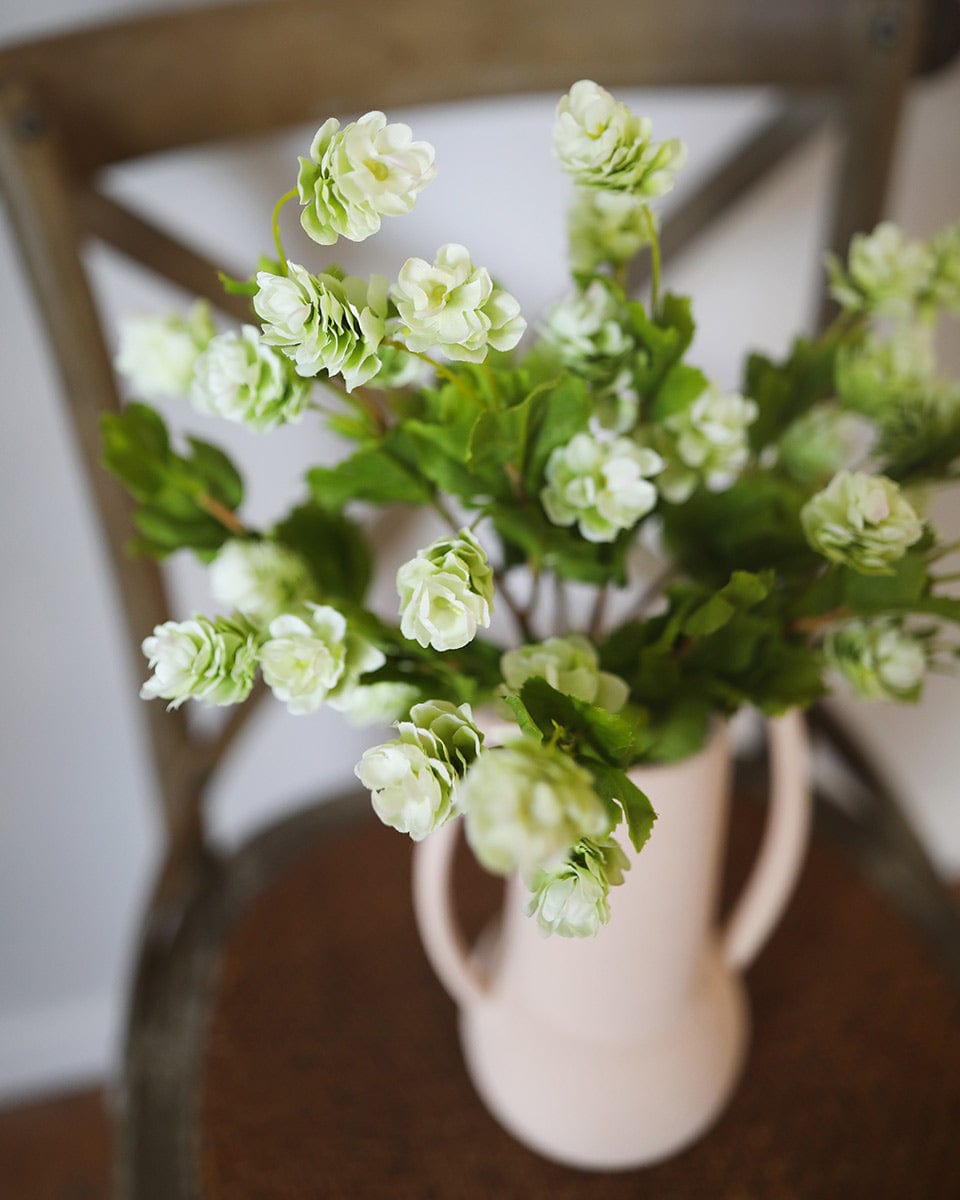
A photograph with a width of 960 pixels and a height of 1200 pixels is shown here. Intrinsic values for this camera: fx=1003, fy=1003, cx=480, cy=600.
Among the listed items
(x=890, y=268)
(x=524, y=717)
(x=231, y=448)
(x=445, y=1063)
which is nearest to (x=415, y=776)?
(x=524, y=717)

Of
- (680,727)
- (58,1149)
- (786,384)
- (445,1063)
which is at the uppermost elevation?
(786,384)

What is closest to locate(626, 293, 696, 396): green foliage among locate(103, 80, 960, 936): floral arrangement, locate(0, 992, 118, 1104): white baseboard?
locate(103, 80, 960, 936): floral arrangement

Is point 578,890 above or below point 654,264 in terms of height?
below

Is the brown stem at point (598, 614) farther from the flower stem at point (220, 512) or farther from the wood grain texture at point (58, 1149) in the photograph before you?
the wood grain texture at point (58, 1149)

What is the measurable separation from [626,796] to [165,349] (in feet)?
0.75

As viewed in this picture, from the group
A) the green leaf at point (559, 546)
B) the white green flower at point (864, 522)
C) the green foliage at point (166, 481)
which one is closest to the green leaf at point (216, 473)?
the green foliage at point (166, 481)

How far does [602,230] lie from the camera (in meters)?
0.34

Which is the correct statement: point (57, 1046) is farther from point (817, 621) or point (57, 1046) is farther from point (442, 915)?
point (817, 621)

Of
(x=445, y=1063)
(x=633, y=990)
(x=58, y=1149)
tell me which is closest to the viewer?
(x=633, y=990)

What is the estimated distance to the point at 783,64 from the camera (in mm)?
541

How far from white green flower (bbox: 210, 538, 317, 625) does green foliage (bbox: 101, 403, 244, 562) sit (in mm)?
18

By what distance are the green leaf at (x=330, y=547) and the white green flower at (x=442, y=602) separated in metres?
0.12

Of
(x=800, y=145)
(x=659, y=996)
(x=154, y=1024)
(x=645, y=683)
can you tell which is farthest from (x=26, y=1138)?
(x=800, y=145)

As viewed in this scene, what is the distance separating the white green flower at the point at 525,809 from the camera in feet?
0.70
